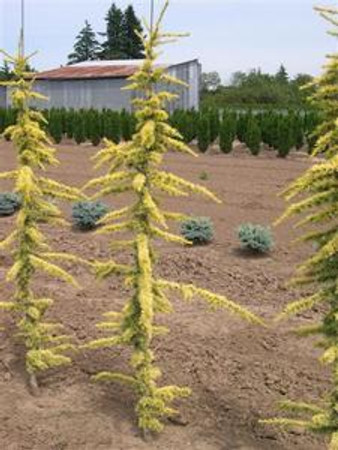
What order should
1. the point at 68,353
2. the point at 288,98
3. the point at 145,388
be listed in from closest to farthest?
the point at 145,388 → the point at 68,353 → the point at 288,98

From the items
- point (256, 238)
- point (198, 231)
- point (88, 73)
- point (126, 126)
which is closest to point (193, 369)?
point (256, 238)

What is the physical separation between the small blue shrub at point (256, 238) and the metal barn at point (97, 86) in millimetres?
28261

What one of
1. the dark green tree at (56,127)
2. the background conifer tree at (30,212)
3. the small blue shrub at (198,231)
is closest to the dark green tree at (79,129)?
the dark green tree at (56,127)

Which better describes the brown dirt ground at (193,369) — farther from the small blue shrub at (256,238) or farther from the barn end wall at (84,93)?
the barn end wall at (84,93)

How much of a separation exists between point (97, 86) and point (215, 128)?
51.4ft

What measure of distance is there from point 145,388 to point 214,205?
8387 mm

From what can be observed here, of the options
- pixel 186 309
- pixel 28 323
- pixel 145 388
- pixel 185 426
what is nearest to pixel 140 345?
pixel 145 388

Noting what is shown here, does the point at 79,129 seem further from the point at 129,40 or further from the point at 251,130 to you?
the point at 129,40

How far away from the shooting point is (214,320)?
871 cm

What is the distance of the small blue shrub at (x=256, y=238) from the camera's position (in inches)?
442

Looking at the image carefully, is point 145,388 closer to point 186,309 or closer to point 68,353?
point 68,353

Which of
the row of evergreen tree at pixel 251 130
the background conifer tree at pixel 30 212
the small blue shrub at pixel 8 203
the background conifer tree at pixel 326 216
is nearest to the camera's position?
the background conifer tree at pixel 326 216

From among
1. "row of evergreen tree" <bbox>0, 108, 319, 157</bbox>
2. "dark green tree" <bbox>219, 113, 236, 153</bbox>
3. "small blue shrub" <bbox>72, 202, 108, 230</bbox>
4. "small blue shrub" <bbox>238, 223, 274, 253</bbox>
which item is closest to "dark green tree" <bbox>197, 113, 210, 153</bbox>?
"row of evergreen tree" <bbox>0, 108, 319, 157</bbox>

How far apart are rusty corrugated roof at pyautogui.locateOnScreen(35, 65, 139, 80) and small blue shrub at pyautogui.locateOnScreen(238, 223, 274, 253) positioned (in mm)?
28614
